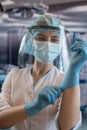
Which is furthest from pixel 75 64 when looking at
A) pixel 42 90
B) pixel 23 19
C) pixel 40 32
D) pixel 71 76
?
pixel 23 19

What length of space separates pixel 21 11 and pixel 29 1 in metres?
0.13

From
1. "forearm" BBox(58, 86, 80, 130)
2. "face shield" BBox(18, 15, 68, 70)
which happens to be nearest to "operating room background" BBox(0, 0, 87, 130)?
"face shield" BBox(18, 15, 68, 70)

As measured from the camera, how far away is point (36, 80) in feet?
4.02

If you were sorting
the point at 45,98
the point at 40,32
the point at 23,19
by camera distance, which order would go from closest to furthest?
the point at 45,98 < the point at 40,32 < the point at 23,19

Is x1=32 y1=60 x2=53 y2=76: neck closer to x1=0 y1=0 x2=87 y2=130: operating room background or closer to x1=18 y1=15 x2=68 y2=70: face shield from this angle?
x1=18 y1=15 x2=68 y2=70: face shield

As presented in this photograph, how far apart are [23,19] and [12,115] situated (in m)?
1.52

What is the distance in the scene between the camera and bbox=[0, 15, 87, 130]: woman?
3.32 ft

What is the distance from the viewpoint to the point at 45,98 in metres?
0.93

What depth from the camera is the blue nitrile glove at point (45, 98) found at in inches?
36.5

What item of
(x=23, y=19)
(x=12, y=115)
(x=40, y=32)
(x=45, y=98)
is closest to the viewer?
(x=45, y=98)

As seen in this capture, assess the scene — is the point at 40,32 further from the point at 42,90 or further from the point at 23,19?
the point at 23,19

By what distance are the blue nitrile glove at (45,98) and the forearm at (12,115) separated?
0.10 ft

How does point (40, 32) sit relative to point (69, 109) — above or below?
above

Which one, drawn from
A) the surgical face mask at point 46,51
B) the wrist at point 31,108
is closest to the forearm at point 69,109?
the wrist at point 31,108
